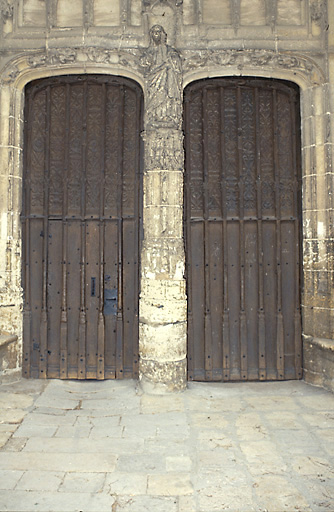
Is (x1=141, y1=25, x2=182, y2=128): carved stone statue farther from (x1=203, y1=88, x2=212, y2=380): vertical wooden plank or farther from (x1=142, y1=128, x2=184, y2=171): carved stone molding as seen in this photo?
(x1=203, y1=88, x2=212, y2=380): vertical wooden plank

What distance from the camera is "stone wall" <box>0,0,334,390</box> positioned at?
185 inches

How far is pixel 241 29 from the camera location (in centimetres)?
477

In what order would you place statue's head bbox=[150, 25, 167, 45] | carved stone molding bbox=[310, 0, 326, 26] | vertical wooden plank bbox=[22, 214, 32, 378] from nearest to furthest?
statue's head bbox=[150, 25, 167, 45] < carved stone molding bbox=[310, 0, 326, 26] < vertical wooden plank bbox=[22, 214, 32, 378]

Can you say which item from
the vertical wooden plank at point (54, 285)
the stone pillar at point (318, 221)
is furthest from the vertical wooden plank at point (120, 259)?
the stone pillar at point (318, 221)

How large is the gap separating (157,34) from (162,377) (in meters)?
3.85

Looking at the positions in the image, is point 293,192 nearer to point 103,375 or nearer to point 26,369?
point 103,375

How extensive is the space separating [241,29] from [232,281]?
3.03 metres

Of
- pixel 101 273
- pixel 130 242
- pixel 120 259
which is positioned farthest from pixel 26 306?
pixel 130 242

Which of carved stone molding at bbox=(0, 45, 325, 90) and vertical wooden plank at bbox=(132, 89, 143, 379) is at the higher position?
carved stone molding at bbox=(0, 45, 325, 90)

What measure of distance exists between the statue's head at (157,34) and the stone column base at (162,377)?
3.62 metres

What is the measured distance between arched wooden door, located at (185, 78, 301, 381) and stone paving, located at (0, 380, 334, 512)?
1.47 feet

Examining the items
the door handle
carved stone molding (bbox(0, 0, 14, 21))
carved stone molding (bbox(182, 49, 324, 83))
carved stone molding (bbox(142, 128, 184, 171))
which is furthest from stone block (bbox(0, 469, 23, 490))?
carved stone molding (bbox(0, 0, 14, 21))

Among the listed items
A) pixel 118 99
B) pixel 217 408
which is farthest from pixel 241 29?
pixel 217 408

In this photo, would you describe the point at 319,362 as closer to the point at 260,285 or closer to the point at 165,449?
the point at 260,285
